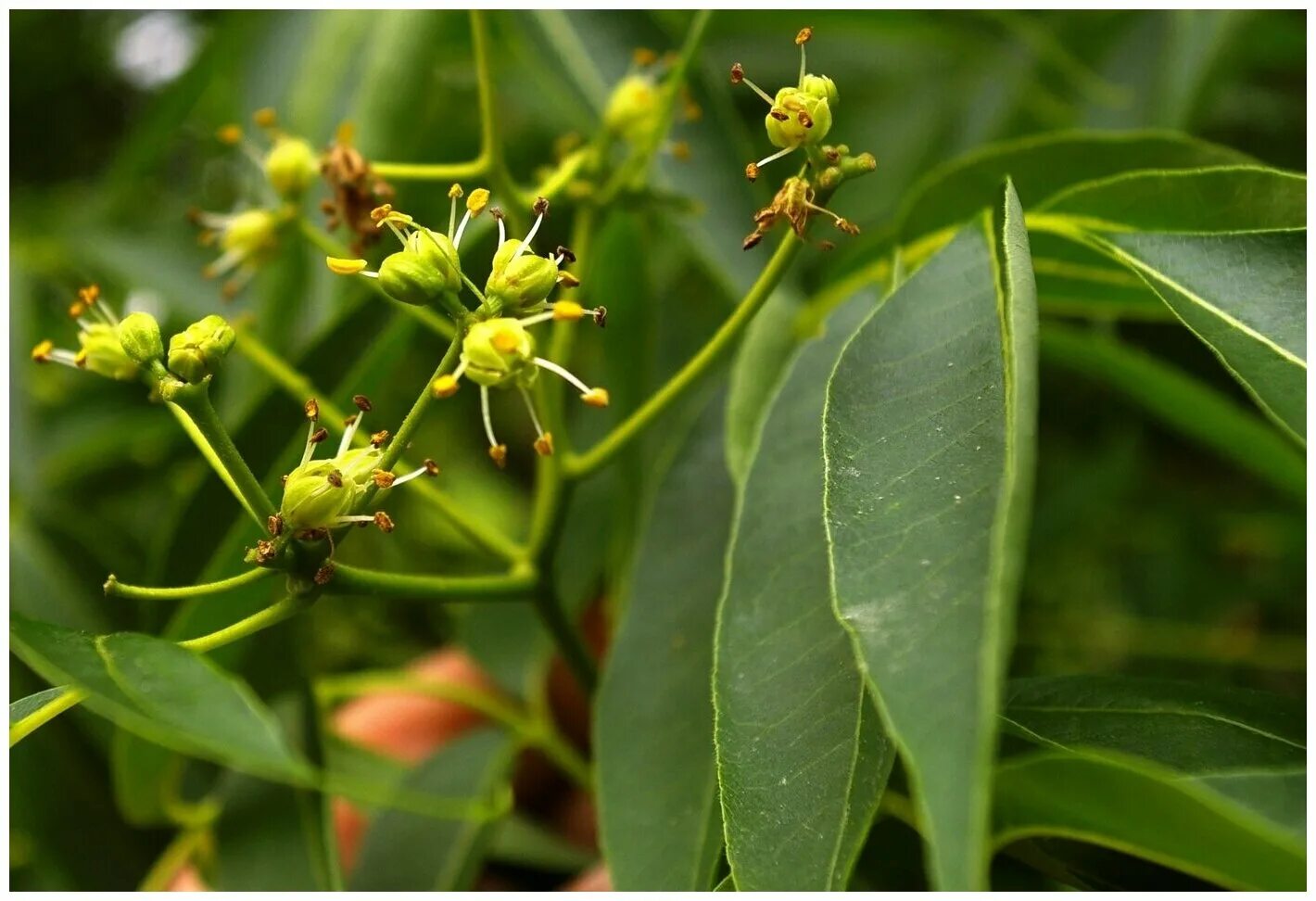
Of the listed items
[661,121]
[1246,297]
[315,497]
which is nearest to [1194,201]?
[1246,297]

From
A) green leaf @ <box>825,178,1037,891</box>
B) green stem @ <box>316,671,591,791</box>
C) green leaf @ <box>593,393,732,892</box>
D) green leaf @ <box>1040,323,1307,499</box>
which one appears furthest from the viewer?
green stem @ <box>316,671,591,791</box>

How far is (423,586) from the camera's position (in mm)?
549

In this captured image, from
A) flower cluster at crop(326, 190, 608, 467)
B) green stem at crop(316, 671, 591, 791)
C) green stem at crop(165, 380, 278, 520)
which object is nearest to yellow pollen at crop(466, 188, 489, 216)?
flower cluster at crop(326, 190, 608, 467)

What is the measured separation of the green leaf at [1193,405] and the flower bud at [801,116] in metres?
0.33

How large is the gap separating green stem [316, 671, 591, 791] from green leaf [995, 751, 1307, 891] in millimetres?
558

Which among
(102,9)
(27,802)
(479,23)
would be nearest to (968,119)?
(479,23)

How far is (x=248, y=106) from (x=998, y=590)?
864mm

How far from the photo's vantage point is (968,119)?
3.84ft

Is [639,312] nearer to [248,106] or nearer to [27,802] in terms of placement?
[248,106]

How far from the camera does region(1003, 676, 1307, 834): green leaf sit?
45 cm

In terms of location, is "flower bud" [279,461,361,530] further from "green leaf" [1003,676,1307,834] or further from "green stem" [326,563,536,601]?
"green leaf" [1003,676,1307,834]

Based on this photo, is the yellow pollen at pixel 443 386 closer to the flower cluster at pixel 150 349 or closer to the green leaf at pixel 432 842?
the flower cluster at pixel 150 349

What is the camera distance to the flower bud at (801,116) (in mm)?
522

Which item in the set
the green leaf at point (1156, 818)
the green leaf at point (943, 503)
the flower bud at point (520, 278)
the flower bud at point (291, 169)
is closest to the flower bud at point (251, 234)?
the flower bud at point (291, 169)
